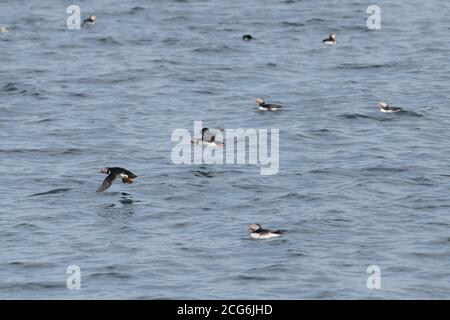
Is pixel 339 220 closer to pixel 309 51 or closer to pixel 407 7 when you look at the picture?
pixel 309 51

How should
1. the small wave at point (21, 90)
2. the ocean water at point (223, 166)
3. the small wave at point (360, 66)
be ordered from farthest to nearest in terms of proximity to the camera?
the small wave at point (360, 66), the small wave at point (21, 90), the ocean water at point (223, 166)

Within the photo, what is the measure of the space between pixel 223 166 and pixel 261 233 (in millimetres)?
7653

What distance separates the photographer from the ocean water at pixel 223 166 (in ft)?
98.3

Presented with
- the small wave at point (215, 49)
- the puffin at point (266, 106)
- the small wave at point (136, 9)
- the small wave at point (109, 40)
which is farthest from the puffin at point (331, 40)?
→ the small wave at point (136, 9)

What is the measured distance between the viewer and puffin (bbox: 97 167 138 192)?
35938 millimetres

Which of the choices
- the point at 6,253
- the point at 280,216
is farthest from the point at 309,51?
the point at 6,253

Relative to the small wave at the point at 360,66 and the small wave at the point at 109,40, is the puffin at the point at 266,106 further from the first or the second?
the small wave at the point at 109,40

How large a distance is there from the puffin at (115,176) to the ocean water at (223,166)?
17.3 inches

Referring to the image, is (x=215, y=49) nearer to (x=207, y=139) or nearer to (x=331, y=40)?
(x=331, y=40)

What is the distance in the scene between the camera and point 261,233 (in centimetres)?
3178

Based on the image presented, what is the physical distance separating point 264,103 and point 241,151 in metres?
5.69

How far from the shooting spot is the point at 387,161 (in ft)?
129

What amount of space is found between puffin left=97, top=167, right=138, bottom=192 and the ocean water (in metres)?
0.44

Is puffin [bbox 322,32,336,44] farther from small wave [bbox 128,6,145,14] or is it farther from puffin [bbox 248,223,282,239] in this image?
puffin [bbox 248,223,282,239]
